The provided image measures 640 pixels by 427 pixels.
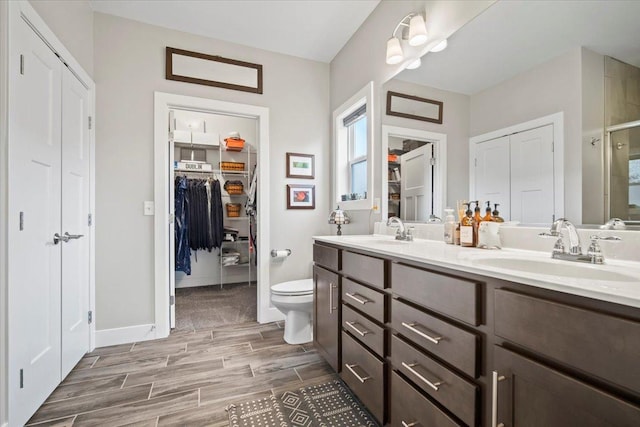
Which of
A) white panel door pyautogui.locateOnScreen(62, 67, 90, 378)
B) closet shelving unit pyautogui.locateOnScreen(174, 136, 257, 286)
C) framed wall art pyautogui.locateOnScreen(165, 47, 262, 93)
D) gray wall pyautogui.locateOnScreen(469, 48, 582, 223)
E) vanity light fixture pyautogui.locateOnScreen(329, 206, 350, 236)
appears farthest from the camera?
closet shelving unit pyautogui.locateOnScreen(174, 136, 257, 286)

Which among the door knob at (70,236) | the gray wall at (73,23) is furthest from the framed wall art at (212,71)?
the door knob at (70,236)

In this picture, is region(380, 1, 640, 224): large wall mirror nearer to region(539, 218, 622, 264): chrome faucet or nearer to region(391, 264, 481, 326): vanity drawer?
region(539, 218, 622, 264): chrome faucet

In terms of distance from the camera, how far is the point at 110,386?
173 centimetres

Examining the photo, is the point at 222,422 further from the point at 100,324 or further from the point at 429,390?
the point at 100,324

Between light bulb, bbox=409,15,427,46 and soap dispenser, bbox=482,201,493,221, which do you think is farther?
light bulb, bbox=409,15,427,46

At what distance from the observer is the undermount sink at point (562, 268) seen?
837 mm

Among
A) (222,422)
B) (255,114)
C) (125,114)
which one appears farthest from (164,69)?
(222,422)

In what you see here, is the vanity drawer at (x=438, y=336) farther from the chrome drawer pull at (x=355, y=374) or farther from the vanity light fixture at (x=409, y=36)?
the vanity light fixture at (x=409, y=36)

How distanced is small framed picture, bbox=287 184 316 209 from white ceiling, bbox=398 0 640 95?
1.46 metres

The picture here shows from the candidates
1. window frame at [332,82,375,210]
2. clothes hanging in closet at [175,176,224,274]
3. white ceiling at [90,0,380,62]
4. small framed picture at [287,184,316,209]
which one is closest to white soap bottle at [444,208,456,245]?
window frame at [332,82,375,210]

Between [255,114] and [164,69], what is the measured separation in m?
0.83

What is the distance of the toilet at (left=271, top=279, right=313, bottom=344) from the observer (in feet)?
7.25

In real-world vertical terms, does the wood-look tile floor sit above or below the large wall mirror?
below

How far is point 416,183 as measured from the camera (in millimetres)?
1944
